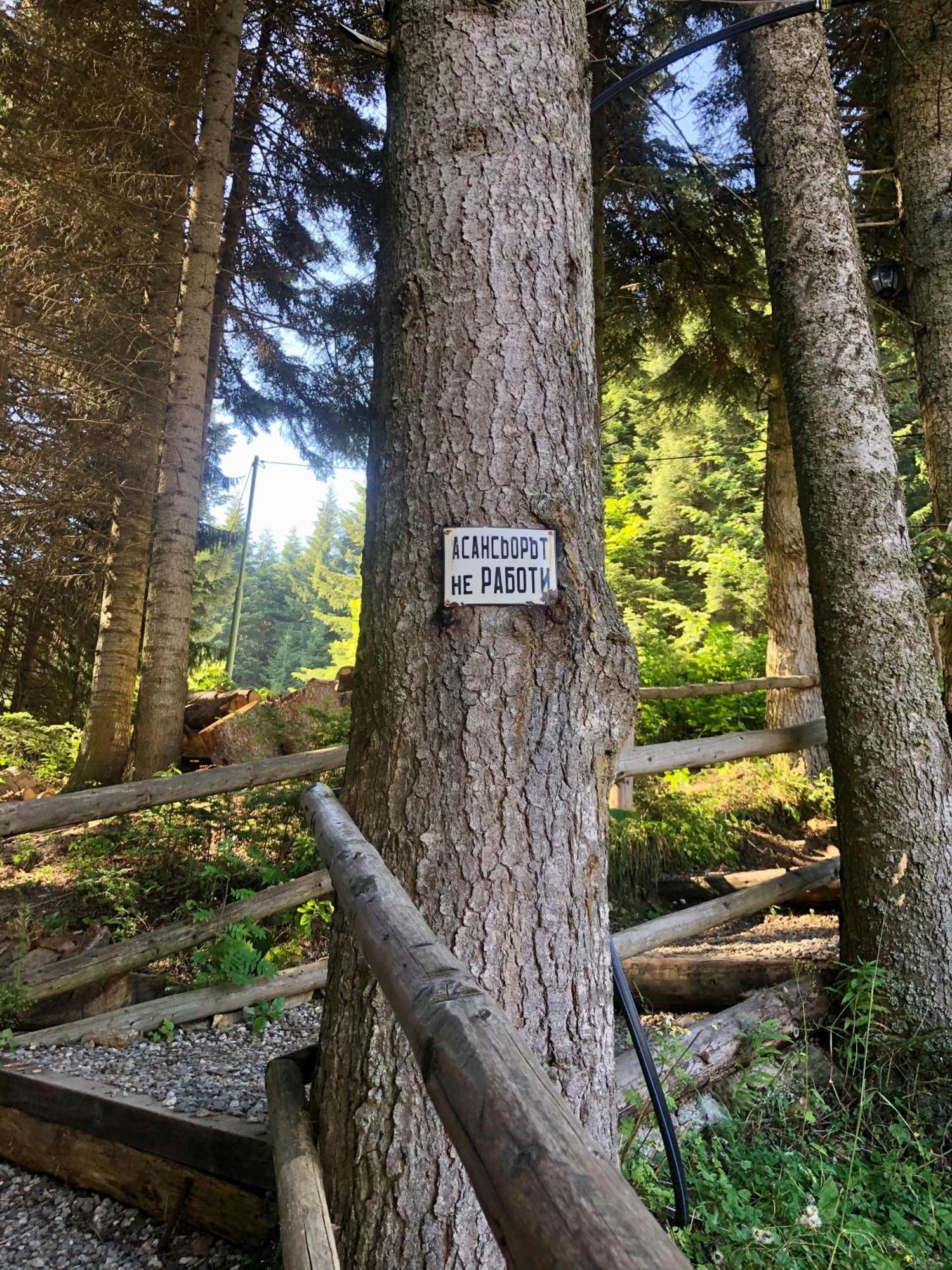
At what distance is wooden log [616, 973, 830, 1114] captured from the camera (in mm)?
2746

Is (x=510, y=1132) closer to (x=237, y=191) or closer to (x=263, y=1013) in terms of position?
(x=263, y=1013)

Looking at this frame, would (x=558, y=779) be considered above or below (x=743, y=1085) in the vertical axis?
above

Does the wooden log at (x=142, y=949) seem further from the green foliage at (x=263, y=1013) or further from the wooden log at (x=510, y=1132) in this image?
the wooden log at (x=510, y=1132)

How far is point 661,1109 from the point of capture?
2293mm

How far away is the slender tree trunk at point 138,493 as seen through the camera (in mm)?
6832

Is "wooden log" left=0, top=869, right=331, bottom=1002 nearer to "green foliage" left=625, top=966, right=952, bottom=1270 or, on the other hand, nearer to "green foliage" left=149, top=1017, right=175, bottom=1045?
"green foliage" left=149, top=1017, right=175, bottom=1045

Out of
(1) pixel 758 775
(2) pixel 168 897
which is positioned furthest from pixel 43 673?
(1) pixel 758 775

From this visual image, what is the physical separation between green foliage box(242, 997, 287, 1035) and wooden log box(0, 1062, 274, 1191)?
2.60 ft

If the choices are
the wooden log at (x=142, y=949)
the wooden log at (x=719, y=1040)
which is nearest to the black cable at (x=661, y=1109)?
the wooden log at (x=719, y=1040)

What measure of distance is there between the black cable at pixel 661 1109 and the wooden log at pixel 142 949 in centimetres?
221

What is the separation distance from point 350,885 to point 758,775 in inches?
273

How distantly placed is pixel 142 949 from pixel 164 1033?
1.29ft

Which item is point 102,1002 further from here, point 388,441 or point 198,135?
point 198,135

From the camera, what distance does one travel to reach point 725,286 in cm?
798
